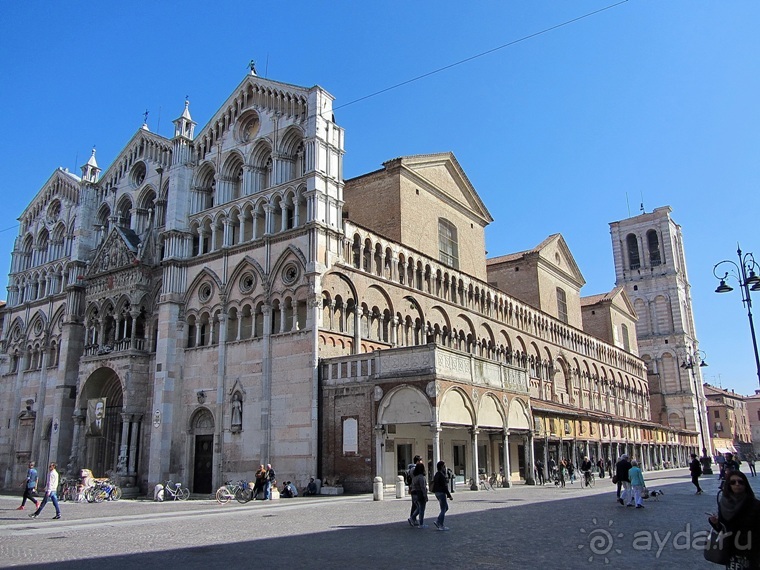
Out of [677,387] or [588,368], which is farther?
[677,387]

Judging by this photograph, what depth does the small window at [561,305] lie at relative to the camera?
6144cm

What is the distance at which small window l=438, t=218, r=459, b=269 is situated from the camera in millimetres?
42834

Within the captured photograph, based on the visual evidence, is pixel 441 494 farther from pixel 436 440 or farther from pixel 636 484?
pixel 436 440

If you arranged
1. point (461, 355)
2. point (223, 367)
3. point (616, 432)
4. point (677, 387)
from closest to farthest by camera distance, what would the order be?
point (461, 355), point (223, 367), point (616, 432), point (677, 387)

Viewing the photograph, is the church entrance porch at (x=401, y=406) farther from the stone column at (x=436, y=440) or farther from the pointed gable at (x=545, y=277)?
the pointed gable at (x=545, y=277)

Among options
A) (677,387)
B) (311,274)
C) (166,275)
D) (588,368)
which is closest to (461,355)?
(311,274)

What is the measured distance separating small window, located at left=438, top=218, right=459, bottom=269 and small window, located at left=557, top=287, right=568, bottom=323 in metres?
20.9

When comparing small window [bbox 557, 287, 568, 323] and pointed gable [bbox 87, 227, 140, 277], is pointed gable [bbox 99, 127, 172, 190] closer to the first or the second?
pointed gable [bbox 87, 227, 140, 277]

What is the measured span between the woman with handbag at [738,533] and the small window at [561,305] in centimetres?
5608

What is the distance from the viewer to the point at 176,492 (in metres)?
30.3

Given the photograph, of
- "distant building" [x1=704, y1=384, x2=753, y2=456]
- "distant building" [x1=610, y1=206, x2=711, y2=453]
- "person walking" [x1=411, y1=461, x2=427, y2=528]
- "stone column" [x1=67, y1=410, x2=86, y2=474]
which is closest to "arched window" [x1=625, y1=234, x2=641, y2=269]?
"distant building" [x1=610, y1=206, x2=711, y2=453]

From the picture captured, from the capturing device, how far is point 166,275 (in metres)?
36.8

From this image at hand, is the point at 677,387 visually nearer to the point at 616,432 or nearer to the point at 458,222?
the point at 616,432

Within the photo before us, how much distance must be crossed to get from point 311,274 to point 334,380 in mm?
5071
